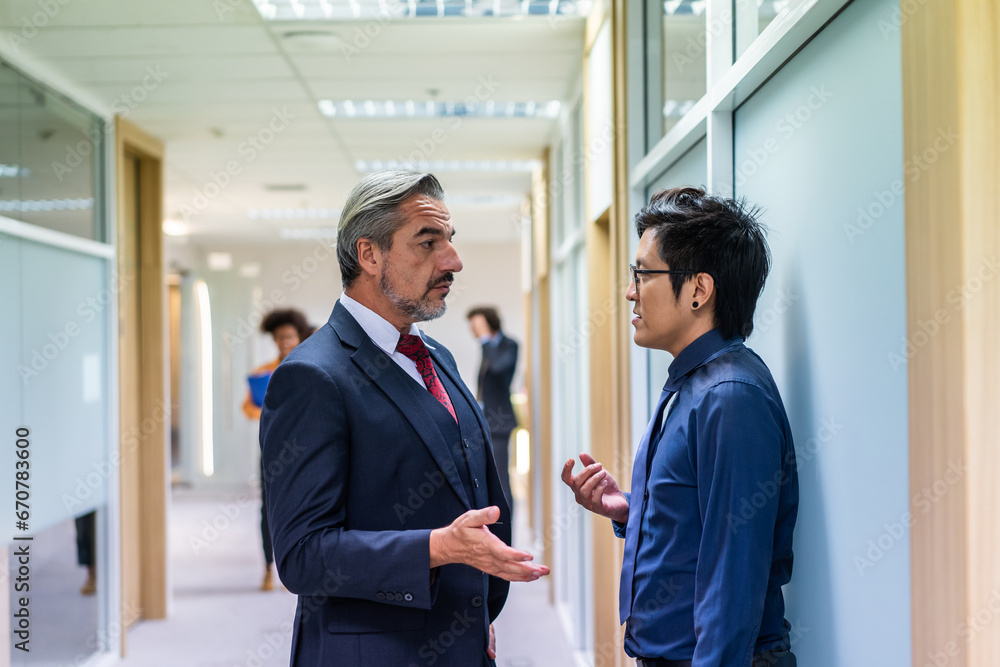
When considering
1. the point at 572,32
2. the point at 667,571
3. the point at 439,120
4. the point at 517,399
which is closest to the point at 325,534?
the point at 667,571

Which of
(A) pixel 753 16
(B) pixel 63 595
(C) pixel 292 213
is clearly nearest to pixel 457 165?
(C) pixel 292 213

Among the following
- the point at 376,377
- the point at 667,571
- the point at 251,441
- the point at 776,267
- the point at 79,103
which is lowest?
the point at 251,441

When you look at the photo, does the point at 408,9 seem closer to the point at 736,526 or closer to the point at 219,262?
the point at 736,526

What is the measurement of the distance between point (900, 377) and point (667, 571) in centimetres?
49

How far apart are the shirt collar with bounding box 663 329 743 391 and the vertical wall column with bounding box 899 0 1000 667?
0.49 metres

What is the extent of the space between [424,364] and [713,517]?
2.02ft

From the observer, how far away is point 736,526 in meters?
1.16

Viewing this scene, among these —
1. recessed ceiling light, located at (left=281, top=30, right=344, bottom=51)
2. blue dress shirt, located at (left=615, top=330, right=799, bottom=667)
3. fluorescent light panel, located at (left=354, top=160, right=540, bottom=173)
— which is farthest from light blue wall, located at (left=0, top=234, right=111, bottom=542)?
blue dress shirt, located at (left=615, top=330, right=799, bottom=667)

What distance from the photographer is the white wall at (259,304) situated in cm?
984

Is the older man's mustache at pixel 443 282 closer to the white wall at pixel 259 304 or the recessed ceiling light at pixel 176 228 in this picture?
the recessed ceiling light at pixel 176 228

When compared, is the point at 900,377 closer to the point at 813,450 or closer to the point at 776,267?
the point at 813,450

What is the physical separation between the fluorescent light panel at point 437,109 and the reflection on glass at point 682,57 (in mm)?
2092

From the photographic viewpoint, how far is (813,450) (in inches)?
54.4

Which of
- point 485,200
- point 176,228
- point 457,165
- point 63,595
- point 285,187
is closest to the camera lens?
point 63,595
